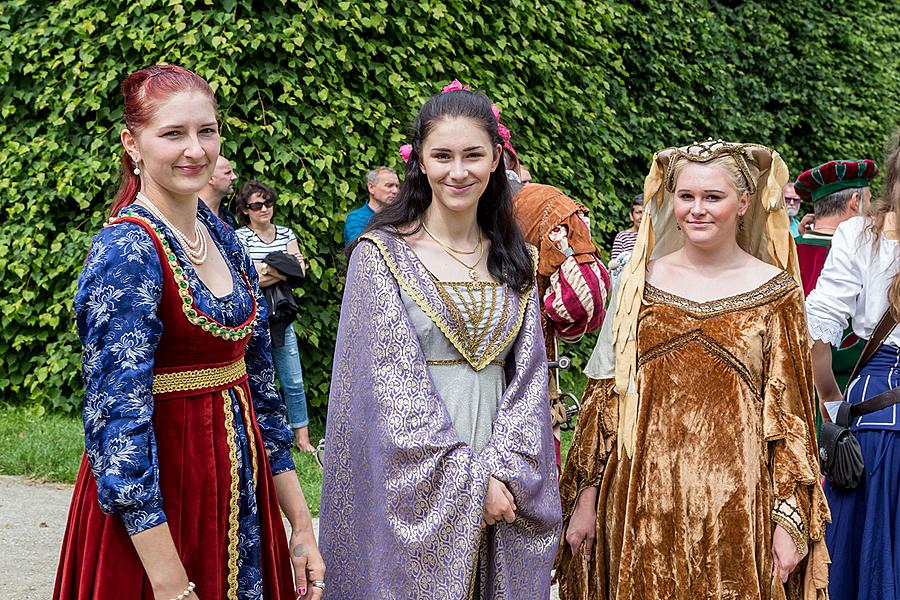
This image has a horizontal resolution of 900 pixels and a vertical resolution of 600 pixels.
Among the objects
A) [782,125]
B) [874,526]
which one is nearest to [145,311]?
[874,526]

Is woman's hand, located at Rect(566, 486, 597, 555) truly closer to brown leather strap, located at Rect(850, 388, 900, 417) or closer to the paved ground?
brown leather strap, located at Rect(850, 388, 900, 417)

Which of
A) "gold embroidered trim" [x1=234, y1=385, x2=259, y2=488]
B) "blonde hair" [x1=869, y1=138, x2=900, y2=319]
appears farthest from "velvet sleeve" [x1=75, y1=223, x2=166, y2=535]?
"blonde hair" [x1=869, y1=138, x2=900, y2=319]

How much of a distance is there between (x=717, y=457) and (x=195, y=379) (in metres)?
1.55

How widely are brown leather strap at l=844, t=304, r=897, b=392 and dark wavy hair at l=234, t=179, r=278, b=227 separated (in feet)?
12.7

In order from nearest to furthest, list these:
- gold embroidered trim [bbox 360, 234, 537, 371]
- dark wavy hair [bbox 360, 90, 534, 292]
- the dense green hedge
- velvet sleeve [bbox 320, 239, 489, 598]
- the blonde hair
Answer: velvet sleeve [bbox 320, 239, 489, 598] → gold embroidered trim [bbox 360, 234, 537, 371] → dark wavy hair [bbox 360, 90, 534, 292] → the blonde hair → the dense green hedge

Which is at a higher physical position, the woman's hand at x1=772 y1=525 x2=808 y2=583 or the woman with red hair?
the woman with red hair

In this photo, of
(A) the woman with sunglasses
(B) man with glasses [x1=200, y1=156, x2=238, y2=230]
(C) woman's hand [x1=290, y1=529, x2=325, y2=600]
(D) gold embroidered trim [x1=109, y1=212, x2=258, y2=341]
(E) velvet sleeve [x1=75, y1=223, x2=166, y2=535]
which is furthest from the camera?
(A) the woman with sunglasses

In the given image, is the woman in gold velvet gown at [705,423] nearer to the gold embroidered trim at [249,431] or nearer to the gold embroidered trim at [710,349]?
the gold embroidered trim at [710,349]

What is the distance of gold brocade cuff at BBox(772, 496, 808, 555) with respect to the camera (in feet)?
9.57

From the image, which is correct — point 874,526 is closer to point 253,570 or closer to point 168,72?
point 253,570

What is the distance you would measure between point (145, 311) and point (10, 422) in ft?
16.9

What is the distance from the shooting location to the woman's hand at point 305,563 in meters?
2.47

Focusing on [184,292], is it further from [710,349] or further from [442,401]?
[710,349]

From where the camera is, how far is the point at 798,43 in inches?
469
